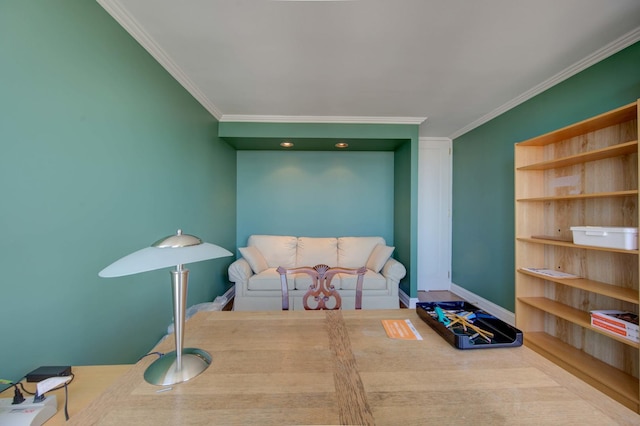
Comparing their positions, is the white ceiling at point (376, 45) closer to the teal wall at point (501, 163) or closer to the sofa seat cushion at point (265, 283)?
the teal wall at point (501, 163)

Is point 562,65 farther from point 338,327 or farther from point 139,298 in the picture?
point 139,298

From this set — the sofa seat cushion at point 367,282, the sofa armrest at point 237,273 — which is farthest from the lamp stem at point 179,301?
the sofa seat cushion at point 367,282

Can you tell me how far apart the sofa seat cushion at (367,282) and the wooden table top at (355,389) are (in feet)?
6.71

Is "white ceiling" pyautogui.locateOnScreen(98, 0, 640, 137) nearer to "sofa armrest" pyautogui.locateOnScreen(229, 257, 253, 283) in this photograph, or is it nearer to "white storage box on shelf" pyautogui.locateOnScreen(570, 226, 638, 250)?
"white storage box on shelf" pyautogui.locateOnScreen(570, 226, 638, 250)

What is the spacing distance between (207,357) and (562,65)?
3.21m

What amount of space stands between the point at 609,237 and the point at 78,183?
3217 millimetres

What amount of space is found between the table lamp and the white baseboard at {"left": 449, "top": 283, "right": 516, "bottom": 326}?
2.98 meters

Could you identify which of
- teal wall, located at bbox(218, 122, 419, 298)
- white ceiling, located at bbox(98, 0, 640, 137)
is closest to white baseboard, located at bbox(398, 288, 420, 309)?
teal wall, located at bbox(218, 122, 419, 298)

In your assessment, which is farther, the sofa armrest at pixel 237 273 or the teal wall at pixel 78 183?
the sofa armrest at pixel 237 273

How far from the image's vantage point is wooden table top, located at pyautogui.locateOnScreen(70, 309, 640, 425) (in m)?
0.57

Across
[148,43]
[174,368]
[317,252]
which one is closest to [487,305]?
[317,252]

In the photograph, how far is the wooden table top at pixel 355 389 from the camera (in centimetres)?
57

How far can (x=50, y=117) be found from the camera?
114 cm

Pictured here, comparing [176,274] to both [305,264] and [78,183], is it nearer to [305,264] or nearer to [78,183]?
[78,183]
